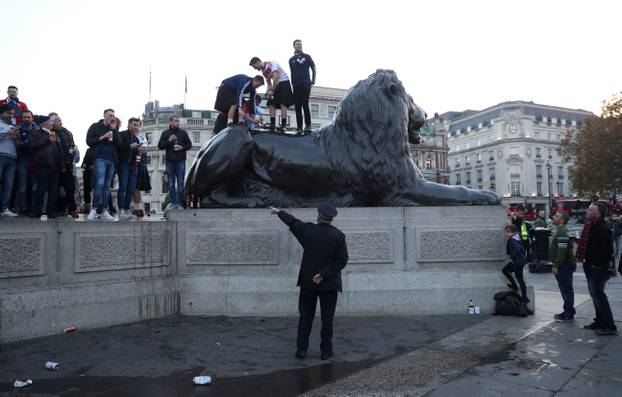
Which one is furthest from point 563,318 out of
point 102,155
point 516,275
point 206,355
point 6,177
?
point 6,177

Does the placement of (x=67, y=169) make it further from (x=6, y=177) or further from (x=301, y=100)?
(x=301, y=100)

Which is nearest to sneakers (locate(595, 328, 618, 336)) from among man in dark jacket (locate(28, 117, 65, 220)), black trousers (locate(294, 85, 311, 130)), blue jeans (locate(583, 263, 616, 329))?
blue jeans (locate(583, 263, 616, 329))

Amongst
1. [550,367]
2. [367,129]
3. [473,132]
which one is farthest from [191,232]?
[473,132]

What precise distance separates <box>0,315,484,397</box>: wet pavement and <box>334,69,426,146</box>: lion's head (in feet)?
10.1

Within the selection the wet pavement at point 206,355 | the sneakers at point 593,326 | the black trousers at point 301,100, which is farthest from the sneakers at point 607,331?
the black trousers at point 301,100

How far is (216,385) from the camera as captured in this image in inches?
169

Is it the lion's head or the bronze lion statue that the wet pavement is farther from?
the lion's head

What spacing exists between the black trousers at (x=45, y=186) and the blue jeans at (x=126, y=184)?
4.33 ft

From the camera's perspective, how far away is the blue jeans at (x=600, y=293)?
6.16 metres

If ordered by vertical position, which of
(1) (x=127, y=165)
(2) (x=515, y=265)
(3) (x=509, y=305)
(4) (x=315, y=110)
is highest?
(4) (x=315, y=110)

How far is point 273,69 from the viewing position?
31.6 feet

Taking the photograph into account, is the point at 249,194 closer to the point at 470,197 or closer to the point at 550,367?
the point at 470,197

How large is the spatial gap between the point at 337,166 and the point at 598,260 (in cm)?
396

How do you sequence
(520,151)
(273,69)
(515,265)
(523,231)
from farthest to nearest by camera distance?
(520,151)
(523,231)
(273,69)
(515,265)
